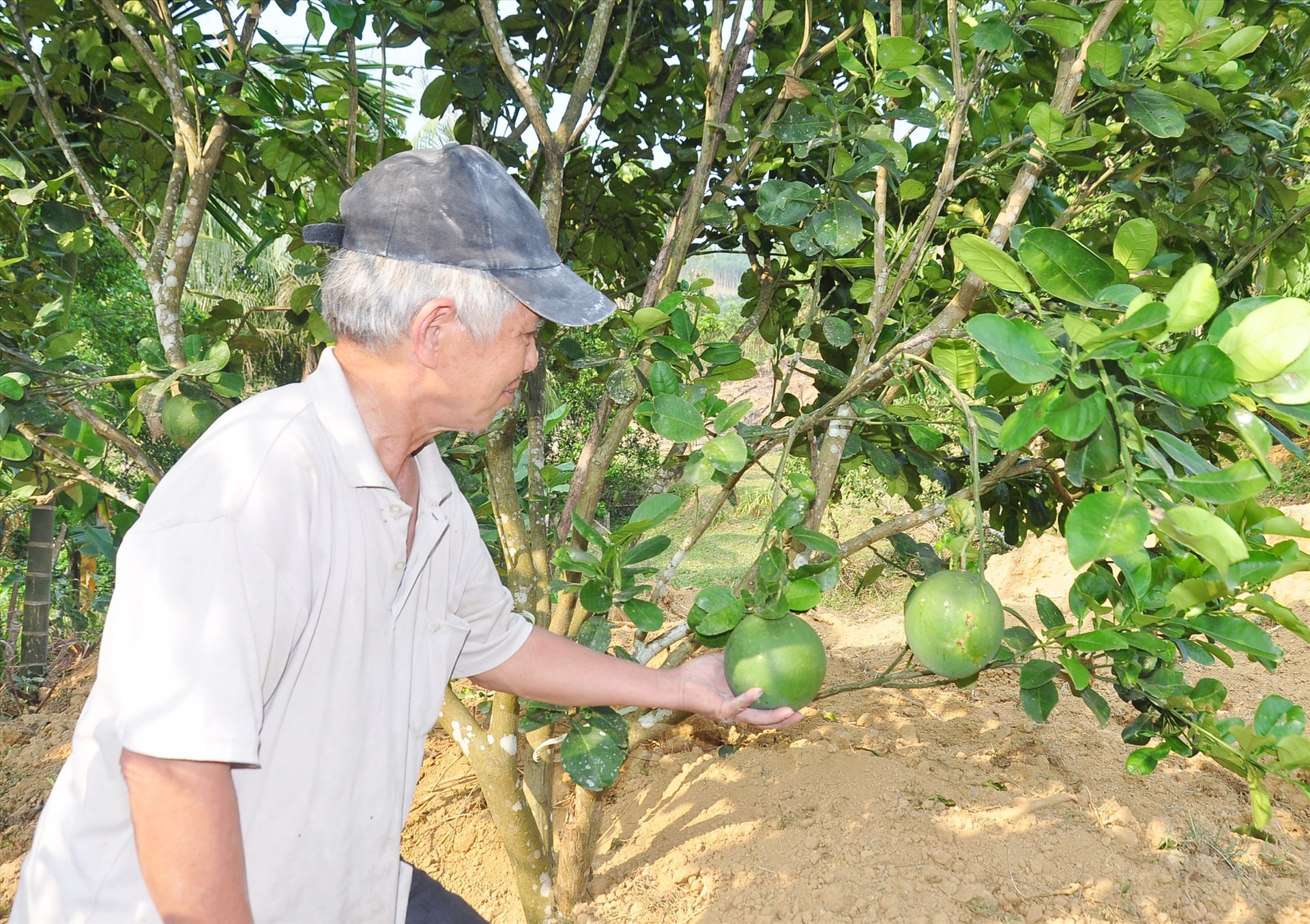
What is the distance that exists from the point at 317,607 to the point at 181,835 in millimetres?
257

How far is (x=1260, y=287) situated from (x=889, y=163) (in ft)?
3.01

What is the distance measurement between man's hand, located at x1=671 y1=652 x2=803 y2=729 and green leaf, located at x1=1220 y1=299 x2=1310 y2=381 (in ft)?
2.42

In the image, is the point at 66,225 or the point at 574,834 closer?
the point at 574,834

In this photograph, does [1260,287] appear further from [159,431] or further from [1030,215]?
[159,431]

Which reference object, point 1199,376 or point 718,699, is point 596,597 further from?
point 1199,376

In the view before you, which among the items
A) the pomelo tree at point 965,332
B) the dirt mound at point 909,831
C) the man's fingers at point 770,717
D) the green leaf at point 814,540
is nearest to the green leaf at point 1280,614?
the pomelo tree at point 965,332

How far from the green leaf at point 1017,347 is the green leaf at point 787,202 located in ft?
2.48

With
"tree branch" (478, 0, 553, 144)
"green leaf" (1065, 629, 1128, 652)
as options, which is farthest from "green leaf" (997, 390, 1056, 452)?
"tree branch" (478, 0, 553, 144)

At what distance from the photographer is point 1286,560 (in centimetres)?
100

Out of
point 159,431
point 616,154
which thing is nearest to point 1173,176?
point 616,154

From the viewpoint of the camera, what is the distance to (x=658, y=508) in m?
1.40

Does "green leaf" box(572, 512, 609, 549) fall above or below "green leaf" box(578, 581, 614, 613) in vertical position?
above

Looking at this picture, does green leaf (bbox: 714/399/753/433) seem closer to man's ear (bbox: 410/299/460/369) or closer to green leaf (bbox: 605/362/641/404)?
green leaf (bbox: 605/362/641/404)

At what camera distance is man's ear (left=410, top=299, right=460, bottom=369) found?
3.68ft
